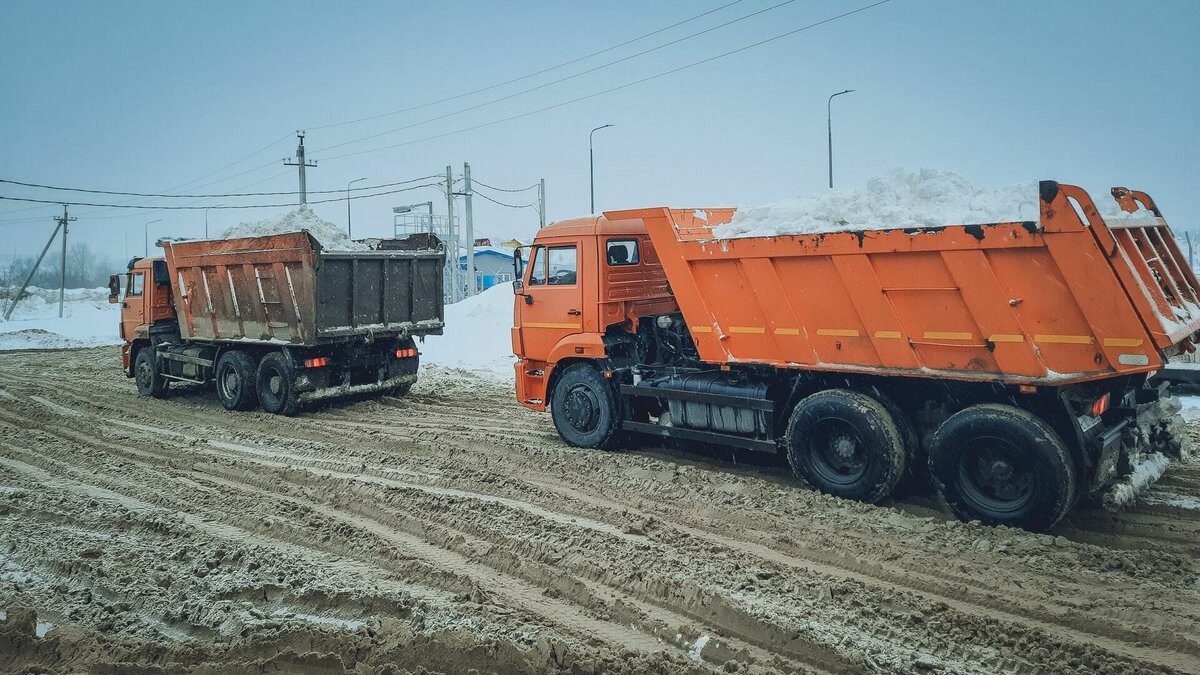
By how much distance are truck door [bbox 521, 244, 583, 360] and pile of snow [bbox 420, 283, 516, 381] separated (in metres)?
5.99

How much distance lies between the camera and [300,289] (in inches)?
456

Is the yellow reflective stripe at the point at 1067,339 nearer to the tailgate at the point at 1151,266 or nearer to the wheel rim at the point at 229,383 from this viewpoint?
the tailgate at the point at 1151,266

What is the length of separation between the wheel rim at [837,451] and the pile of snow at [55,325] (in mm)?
27521

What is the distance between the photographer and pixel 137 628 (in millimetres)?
4848

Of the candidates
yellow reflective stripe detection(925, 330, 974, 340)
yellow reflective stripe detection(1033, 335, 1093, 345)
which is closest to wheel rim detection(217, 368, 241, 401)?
yellow reflective stripe detection(925, 330, 974, 340)

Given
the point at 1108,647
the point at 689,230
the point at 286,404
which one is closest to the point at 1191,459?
the point at 1108,647

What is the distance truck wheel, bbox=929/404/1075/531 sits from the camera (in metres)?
6.00

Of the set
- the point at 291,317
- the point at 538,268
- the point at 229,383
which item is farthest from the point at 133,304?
the point at 538,268

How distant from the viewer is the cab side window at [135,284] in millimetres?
14961

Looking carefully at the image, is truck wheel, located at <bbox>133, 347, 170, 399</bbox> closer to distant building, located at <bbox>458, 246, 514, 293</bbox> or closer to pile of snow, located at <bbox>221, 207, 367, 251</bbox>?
pile of snow, located at <bbox>221, 207, 367, 251</bbox>

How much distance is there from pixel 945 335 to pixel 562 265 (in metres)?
4.45

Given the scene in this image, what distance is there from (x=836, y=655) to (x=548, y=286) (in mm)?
6094

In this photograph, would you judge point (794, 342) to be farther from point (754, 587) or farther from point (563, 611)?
point (563, 611)

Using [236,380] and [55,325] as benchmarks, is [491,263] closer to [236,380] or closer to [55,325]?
[55,325]
